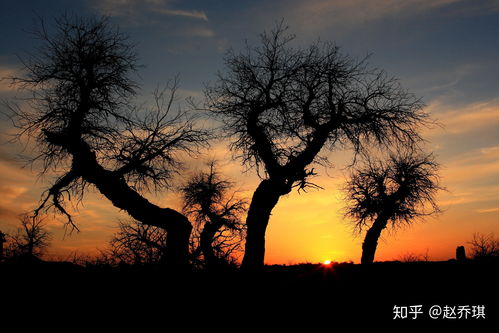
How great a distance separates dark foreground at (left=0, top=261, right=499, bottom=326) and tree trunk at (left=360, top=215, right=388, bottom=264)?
16.9 meters

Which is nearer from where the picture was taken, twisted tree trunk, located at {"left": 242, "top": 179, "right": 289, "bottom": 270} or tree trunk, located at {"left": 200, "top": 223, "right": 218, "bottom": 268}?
twisted tree trunk, located at {"left": 242, "top": 179, "right": 289, "bottom": 270}

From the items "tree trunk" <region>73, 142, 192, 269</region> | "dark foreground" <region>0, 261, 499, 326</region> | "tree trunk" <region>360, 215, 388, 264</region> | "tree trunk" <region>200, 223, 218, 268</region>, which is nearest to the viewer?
"dark foreground" <region>0, 261, 499, 326</region>

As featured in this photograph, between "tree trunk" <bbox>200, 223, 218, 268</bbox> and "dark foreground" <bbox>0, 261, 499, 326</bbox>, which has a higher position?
"tree trunk" <bbox>200, 223, 218, 268</bbox>

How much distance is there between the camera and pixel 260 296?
9.54 m

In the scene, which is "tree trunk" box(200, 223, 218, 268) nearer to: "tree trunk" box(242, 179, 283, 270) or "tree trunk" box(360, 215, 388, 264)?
"tree trunk" box(242, 179, 283, 270)

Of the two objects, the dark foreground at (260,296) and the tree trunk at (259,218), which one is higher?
the tree trunk at (259,218)

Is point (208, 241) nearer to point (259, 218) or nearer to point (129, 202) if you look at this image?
point (259, 218)

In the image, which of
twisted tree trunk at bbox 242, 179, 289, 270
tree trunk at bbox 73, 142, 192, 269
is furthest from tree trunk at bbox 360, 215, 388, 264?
tree trunk at bbox 73, 142, 192, 269

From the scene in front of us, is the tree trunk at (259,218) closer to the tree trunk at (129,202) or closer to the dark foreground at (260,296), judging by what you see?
the tree trunk at (129,202)

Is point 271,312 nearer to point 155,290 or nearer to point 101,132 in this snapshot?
point 155,290

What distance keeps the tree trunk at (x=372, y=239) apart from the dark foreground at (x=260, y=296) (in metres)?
16.9

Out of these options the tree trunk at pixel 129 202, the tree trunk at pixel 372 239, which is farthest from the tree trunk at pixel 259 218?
the tree trunk at pixel 372 239

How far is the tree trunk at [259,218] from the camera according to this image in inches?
611

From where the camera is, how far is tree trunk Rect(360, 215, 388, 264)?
28812 millimetres
